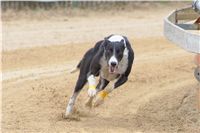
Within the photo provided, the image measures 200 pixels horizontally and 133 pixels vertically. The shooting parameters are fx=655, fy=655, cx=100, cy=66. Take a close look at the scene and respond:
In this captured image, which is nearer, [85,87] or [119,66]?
[119,66]

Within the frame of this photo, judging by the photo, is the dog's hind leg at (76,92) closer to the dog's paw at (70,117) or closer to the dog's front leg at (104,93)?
the dog's paw at (70,117)

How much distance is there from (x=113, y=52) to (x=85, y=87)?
2240mm

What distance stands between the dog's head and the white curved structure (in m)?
0.61

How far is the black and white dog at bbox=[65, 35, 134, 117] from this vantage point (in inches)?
302

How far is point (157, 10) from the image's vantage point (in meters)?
19.9

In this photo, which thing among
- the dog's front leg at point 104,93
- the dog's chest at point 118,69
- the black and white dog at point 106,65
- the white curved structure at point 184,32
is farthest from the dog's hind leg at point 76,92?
the white curved structure at point 184,32

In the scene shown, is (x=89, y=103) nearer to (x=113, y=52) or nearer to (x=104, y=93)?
(x=104, y=93)

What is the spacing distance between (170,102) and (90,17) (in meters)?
9.26

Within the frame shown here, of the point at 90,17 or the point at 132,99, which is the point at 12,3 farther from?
the point at 132,99

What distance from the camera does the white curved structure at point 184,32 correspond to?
7.00m

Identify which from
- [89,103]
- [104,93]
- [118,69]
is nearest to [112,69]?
[118,69]

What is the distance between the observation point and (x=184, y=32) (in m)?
7.27

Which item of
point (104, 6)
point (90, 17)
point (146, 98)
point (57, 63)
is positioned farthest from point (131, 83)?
point (104, 6)

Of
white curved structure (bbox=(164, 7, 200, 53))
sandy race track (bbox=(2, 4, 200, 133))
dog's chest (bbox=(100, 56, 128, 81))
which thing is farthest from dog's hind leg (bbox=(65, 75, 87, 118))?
white curved structure (bbox=(164, 7, 200, 53))
